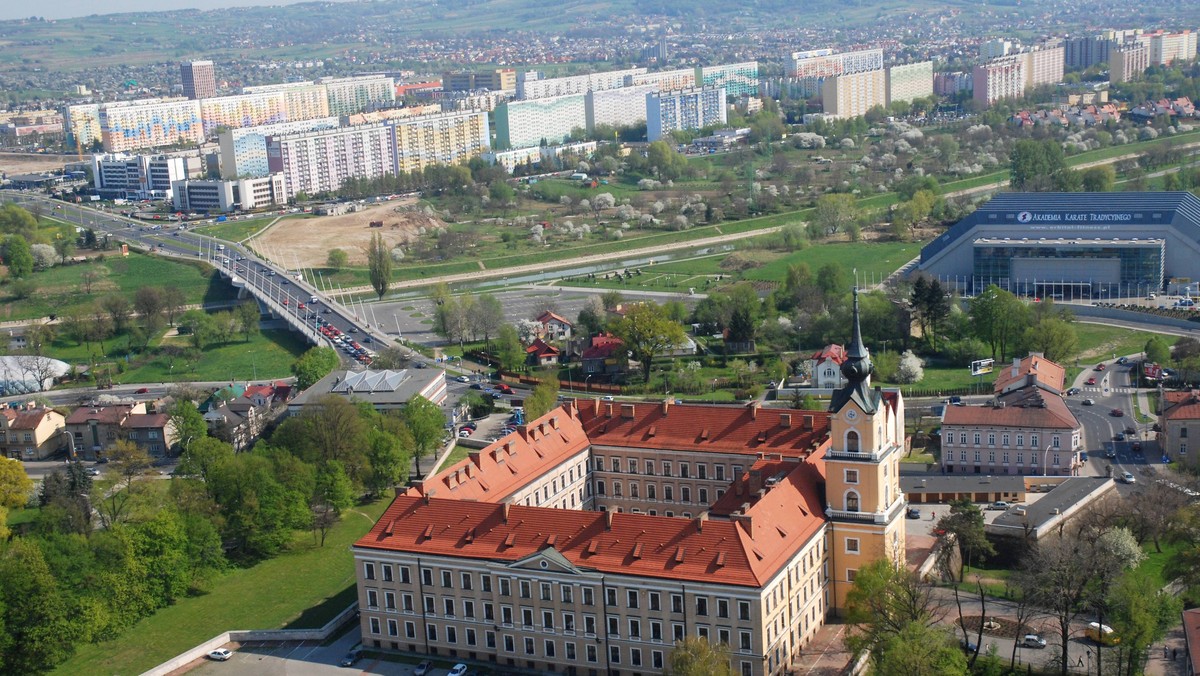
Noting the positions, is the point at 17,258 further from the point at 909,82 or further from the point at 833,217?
the point at 909,82

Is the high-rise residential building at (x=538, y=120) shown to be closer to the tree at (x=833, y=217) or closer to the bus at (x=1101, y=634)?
the tree at (x=833, y=217)

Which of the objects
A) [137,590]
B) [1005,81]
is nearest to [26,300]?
[137,590]

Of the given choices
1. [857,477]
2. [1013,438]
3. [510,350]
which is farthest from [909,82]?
[857,477]

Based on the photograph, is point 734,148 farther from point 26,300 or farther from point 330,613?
point 330,613

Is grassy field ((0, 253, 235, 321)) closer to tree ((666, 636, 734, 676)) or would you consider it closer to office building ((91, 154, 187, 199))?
office building ((91, 154, 187, 199))

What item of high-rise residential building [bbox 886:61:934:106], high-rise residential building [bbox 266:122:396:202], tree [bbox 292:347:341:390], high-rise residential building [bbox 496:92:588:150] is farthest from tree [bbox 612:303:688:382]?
high-rise residential building [bbox 886:61:934:106]

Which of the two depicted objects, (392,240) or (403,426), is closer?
(403,426)

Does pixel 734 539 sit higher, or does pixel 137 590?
pixel 734 539
